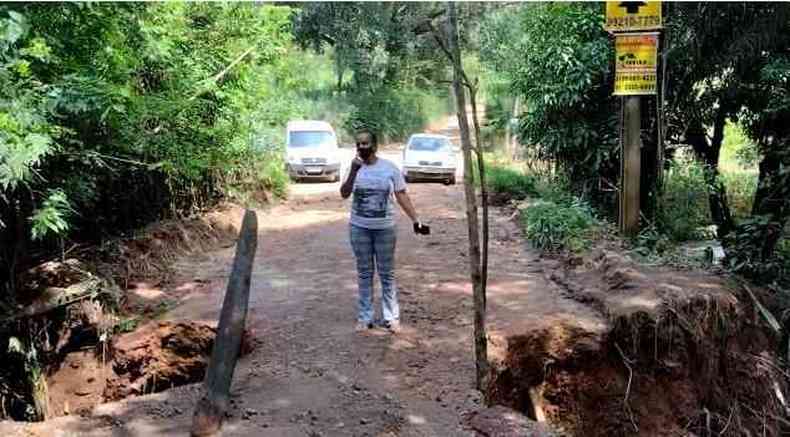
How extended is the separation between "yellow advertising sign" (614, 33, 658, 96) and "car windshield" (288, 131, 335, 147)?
12367mm

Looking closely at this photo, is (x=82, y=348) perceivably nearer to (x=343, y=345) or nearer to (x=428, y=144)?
(x=343, y=345)

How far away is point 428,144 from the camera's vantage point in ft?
63.4

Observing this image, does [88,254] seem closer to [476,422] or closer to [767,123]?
[476,422]

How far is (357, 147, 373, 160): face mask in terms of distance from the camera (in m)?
5.90

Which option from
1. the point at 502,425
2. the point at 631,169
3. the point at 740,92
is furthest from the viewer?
the point at 740,92

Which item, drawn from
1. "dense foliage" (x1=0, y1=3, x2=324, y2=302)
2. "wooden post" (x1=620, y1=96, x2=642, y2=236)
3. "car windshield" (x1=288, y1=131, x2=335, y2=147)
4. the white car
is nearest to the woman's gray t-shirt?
"dense foliage" (x1=0, y1=3, x2=324, y2=302)

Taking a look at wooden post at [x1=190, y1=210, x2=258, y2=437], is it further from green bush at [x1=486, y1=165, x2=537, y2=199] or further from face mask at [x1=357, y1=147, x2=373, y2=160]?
green bush at [x1=486, y1=165, x2=537, y2=199]

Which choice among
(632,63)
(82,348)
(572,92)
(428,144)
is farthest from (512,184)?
(82,348)

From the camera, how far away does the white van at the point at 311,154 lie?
19.3 meters

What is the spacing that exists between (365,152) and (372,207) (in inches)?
18.6

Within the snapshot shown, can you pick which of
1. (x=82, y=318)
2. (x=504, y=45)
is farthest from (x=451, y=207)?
(x=504, y=45)

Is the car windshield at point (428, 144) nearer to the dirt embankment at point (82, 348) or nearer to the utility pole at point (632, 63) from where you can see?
the utility pole at point (632, 63)

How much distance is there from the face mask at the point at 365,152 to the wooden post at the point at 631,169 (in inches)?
161

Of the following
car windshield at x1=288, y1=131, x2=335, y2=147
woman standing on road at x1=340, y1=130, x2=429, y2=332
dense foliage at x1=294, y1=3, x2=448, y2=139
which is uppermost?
dense foliage at x1=294, y1=3, x2=448, y2=139
